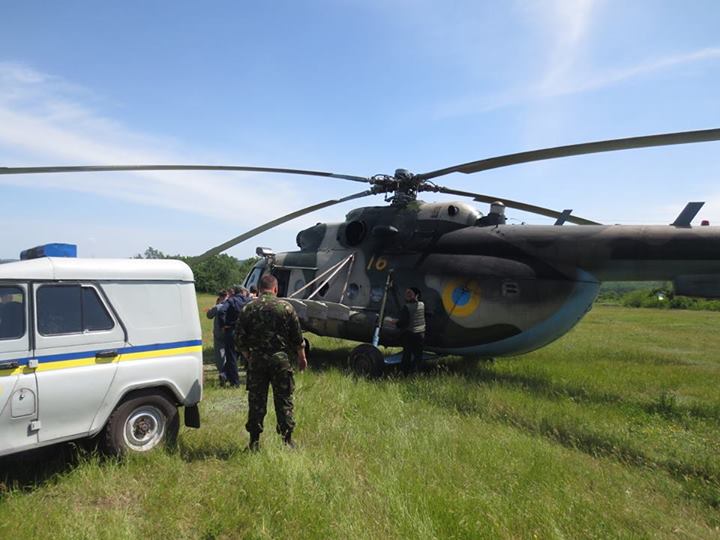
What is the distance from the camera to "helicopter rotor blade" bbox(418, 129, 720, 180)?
18.4ft

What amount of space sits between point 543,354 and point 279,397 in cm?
909

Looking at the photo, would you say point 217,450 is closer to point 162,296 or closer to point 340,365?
point 162,296

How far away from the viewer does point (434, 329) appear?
29.3 feet

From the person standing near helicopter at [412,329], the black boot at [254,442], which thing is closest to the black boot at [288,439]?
the black boot at [254,442]

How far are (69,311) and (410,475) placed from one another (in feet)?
11.5

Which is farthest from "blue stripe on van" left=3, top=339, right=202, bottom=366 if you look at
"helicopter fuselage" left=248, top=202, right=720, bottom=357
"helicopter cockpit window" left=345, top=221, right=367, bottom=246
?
"helicopter cockpit window" left=345, top=221, right=367, bottom=246

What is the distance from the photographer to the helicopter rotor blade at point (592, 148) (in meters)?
5.62

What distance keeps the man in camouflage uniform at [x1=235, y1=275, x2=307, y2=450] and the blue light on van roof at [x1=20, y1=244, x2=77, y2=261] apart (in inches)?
72.3

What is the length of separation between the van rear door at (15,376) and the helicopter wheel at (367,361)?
556 cm

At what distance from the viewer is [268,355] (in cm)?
506

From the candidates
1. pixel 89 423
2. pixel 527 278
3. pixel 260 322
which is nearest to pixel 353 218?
pixel 527 278

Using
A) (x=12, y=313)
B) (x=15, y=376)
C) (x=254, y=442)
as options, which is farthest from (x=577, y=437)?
(x=12, y=313)

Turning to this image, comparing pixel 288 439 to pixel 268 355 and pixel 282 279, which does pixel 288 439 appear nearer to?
pixel 268 355

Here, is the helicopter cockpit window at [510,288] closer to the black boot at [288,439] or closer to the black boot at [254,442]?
the black boot at [288,439]
